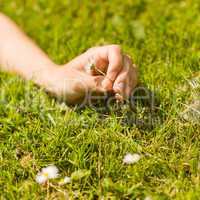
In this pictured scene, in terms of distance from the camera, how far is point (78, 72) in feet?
7.92

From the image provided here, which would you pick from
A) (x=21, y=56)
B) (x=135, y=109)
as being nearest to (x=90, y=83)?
(x=135, y=109)

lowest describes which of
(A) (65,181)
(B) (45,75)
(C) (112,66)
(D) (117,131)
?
(A) (65,181)

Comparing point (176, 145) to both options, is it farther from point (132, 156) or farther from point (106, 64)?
Answer: point (106, 64)

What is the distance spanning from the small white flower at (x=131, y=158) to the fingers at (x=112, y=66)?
29cm

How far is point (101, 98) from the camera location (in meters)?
2.45

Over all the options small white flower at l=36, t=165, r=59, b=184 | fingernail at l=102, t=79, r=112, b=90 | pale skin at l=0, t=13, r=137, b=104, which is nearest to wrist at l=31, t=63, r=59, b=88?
pale skin at l=0, t=13, r=137, b=104

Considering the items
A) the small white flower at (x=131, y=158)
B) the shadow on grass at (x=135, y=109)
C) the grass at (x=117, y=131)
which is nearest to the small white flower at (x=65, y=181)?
the grass at (x=117, y=131)

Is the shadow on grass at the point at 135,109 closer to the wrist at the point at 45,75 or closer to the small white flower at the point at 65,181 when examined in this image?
the wrist at the point at 45,75

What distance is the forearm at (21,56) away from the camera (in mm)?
2699

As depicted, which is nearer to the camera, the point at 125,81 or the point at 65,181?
the point at 65,181

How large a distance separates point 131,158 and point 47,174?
1.00 feet

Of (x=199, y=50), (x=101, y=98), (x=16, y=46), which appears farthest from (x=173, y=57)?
(x=16, y=46)

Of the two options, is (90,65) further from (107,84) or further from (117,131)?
(117,131)

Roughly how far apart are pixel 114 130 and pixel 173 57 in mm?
632
